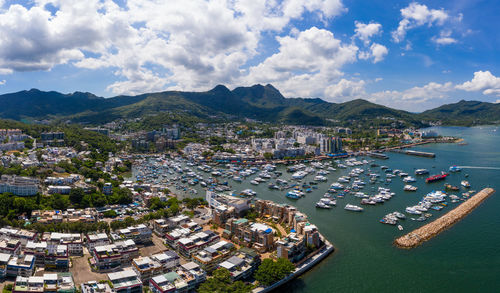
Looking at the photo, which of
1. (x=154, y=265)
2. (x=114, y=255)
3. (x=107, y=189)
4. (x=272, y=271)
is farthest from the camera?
(x=107, y=189)

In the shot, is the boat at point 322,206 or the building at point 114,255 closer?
the building at point 114,255

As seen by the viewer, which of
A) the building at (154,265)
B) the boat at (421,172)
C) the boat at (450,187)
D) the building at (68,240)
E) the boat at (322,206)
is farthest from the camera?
the boat at (421,172)

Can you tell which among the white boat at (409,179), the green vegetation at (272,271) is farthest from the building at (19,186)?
the white boat at (409,179)

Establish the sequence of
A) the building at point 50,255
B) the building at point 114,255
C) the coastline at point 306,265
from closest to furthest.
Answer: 1. the coastline at point 306,265
2. the building at point 50,255
3. the building at point 114,255

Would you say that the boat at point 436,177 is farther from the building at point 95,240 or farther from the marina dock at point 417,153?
the building at point 95,240

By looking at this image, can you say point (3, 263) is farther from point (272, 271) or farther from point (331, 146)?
point (331, 146)

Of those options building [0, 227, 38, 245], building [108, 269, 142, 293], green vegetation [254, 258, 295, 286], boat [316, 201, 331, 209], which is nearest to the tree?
building [0, 227, 38, 245]

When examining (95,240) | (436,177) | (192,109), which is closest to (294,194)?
(95,240)
